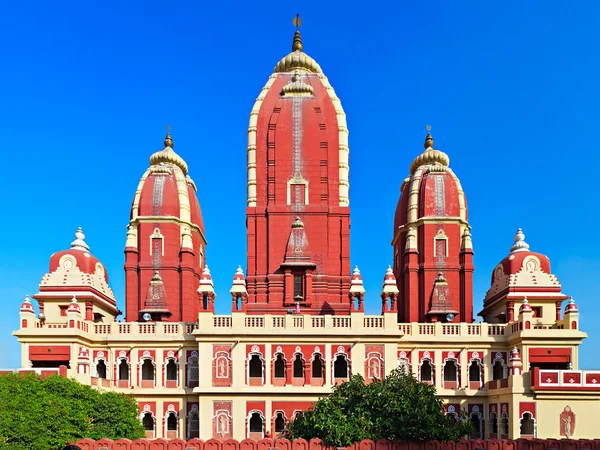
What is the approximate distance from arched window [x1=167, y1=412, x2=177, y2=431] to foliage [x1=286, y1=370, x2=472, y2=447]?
9.13 meters

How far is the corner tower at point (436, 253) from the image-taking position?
40.2 m

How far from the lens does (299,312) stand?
121 feet

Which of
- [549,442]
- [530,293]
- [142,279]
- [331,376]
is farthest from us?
[142,279]

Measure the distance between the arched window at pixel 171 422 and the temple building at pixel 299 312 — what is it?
12 centimetres

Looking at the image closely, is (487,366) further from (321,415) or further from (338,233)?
(321,415)

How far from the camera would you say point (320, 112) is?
41594 millimetres

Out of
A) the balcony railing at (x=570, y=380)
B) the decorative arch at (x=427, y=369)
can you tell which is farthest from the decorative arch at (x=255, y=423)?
the balcony railing at (x=570, y=380)

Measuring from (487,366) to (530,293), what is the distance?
4.23 metres

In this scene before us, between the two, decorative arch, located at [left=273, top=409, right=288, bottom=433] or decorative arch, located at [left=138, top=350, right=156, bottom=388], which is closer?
decorative arch, located at [left=273, top=409, right=288, bottom=433]

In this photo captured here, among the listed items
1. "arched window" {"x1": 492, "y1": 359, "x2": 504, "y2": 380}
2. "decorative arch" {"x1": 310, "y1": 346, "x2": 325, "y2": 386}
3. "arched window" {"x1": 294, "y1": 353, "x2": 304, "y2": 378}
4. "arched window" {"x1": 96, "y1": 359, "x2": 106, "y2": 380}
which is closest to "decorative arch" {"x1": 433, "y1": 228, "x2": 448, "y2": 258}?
"arched window" {"x1": 492, "y1": 359, "x2": 504, "y2": 380}

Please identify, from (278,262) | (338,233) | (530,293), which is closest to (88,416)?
(278,262)

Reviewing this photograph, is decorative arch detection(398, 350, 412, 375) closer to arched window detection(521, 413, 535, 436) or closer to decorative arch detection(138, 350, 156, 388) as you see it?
arched window detection(521, 413, 535, 436)

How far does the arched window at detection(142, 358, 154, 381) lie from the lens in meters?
38.1

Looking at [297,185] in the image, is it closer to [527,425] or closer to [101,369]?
[101,369]
